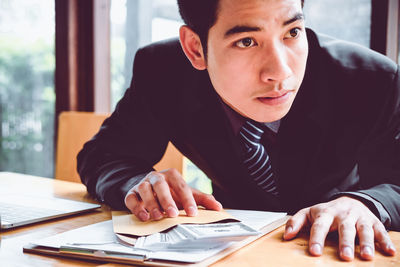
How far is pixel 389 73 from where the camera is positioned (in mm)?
1146

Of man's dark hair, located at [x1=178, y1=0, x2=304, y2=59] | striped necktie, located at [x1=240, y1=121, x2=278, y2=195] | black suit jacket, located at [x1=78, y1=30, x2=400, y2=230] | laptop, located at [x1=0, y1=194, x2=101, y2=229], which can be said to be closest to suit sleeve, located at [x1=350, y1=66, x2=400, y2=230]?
black suit jacket, located at [x1=78, y1=30, x2=400, y2=230]

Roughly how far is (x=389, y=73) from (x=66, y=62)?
6.67 feet

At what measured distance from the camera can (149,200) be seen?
35.0 inches

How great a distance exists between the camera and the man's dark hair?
106 cm

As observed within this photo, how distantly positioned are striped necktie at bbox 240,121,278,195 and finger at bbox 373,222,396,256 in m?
0.48

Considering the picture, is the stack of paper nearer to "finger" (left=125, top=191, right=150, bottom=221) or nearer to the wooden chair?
"finger" (left=125, top=191, right=150, bottom=221)

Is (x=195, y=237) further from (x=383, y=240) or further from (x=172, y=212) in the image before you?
(x=383, y=240)

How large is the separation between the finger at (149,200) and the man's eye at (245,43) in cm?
40

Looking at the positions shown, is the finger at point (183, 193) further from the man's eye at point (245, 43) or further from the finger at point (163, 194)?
Answer: the man's eye at point (245, 43)

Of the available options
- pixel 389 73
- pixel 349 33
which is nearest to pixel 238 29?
pixel 389 73

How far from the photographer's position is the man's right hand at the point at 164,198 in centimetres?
85

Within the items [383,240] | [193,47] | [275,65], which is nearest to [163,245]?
[383,240]

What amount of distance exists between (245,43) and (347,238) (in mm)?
509

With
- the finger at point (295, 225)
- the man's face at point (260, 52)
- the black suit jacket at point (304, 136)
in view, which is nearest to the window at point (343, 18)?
the black suit jacket at point (304, 136)
